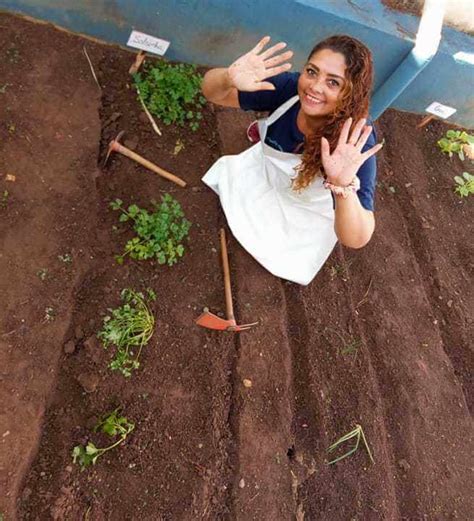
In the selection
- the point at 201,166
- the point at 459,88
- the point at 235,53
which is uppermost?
the point at 459,88

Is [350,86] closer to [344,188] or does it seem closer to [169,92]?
[344,188]

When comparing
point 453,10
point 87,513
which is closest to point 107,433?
point 87,513

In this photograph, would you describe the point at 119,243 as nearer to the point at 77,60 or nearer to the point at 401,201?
the point at 77,60

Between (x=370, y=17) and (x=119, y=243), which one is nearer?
(x=119, y=243)

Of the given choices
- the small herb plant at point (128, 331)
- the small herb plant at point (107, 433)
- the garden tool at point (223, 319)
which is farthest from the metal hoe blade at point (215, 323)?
the small herb plant at point (107, 433)

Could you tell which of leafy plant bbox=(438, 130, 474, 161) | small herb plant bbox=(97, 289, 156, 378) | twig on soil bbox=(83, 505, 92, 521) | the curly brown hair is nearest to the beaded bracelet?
the curly brown hair

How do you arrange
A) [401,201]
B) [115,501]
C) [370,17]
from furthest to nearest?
1. [401,201]
2. [370,17]
3. [115,501]

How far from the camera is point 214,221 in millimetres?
2891

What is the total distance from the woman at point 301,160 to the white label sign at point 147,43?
0.68 meters

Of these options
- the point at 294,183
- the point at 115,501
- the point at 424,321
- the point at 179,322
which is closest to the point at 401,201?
the point at 424,321

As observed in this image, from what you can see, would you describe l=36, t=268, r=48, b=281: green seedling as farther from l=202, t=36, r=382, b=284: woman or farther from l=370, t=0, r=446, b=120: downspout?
l=370, t=0, r=446, b=120: downspout

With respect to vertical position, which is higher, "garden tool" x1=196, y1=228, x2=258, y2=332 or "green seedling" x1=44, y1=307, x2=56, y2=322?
"garden tool" x1=196, y1=228, x2=258, y2=332

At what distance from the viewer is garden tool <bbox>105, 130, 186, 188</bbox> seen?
2.74m

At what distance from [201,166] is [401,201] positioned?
5.27 ft
